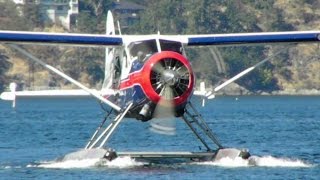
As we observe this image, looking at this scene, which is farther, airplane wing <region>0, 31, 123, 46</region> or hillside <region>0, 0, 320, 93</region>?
hillside <region>0, 0, 320, 93</region>

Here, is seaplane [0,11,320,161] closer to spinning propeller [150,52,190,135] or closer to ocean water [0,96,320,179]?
spinning propeller [150,52,190,135]

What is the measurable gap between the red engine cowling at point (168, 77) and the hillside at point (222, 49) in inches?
Answer: 3009

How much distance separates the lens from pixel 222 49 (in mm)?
114562

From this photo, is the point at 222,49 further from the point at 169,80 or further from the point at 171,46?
the point at 169,80

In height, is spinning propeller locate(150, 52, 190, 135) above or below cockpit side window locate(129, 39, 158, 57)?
below

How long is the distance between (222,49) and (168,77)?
300 ft

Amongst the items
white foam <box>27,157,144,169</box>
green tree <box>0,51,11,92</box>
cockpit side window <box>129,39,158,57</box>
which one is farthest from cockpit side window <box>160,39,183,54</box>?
green tree <box>0,51,11,92</box>

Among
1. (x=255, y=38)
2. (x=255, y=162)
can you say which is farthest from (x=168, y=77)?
(x=255, y=38)

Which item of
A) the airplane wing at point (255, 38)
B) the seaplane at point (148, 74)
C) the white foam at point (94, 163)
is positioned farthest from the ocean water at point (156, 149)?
the airplane wing at point (255, 38)

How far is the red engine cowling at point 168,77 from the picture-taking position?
76.9ft

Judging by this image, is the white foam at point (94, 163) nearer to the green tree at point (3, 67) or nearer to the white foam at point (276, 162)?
the white foam at point (276, 162)

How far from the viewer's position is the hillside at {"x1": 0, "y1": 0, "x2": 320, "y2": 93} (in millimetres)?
112312

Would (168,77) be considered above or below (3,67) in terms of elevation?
above

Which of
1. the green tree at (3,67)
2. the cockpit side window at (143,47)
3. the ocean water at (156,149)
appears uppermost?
the cockpit side window at (143,47)
